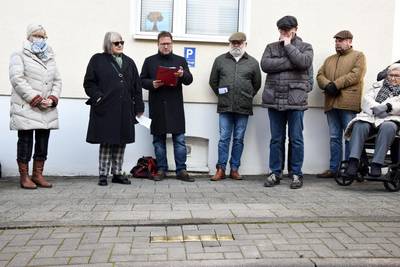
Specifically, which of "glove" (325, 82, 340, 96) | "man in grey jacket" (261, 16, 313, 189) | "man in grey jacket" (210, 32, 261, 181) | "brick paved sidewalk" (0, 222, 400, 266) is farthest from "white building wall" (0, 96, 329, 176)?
"brick paved sidewalk" (0, 222, 400, 266)

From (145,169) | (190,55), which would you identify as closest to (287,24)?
(190,55)

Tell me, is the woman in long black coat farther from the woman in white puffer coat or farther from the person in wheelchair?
the person in wheelchair

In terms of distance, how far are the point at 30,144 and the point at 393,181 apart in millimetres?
4748

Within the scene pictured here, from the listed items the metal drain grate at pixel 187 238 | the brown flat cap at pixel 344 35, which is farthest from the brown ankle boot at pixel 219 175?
the metal drain grate at pixel 187 238

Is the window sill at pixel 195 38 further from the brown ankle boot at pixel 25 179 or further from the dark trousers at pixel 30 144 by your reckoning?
the brown ankle boot at pixel 25 179

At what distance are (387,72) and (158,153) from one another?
3.38m

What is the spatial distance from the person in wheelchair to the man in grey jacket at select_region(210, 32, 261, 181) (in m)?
1.52

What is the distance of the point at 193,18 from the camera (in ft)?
26.6

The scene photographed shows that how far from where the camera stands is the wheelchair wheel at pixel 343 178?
270 inches

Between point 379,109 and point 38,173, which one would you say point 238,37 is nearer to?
point 379,109

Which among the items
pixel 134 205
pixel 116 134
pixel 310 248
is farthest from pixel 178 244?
pixel 116 134

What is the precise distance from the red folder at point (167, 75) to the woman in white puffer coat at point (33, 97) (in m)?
1.38

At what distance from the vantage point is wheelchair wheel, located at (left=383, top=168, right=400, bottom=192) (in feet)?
21.6

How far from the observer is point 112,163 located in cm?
716
